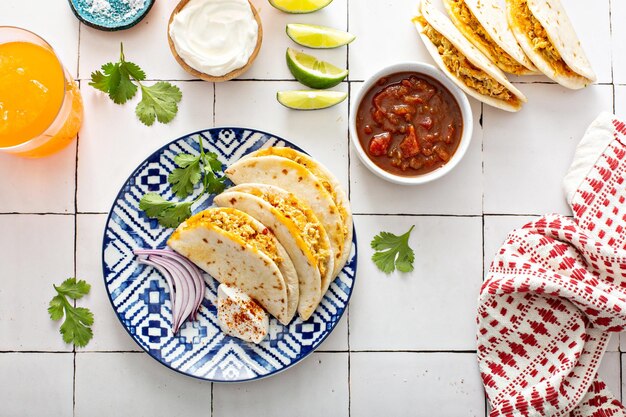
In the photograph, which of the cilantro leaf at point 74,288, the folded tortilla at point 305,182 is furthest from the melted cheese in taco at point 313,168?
the cilantro leaf at point 74,288

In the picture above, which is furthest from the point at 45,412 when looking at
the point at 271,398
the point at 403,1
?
the point at 403,1

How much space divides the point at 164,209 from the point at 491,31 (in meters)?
1.51

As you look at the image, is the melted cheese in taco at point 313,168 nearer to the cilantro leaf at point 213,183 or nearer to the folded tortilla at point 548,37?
the cilantro leaf at point 213,183

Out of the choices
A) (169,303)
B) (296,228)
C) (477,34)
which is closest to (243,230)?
(296,228)

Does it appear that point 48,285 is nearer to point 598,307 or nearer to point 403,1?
point 403,1

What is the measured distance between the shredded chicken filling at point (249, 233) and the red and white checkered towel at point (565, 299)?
93 centimetres

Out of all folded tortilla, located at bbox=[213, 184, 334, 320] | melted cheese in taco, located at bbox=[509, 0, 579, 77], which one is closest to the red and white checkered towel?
melted cheese in taco, located at bbox=[509, 0, 579, 77]

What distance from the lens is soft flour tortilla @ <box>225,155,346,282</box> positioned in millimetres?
2475

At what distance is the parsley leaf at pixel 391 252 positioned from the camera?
272cm

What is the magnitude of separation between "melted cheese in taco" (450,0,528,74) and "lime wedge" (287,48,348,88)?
1.71ft

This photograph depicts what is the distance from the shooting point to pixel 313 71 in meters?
2.72

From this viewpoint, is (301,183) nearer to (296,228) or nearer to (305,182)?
(305,182)

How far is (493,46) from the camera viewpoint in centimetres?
Result: 267

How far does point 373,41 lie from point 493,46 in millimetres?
509
